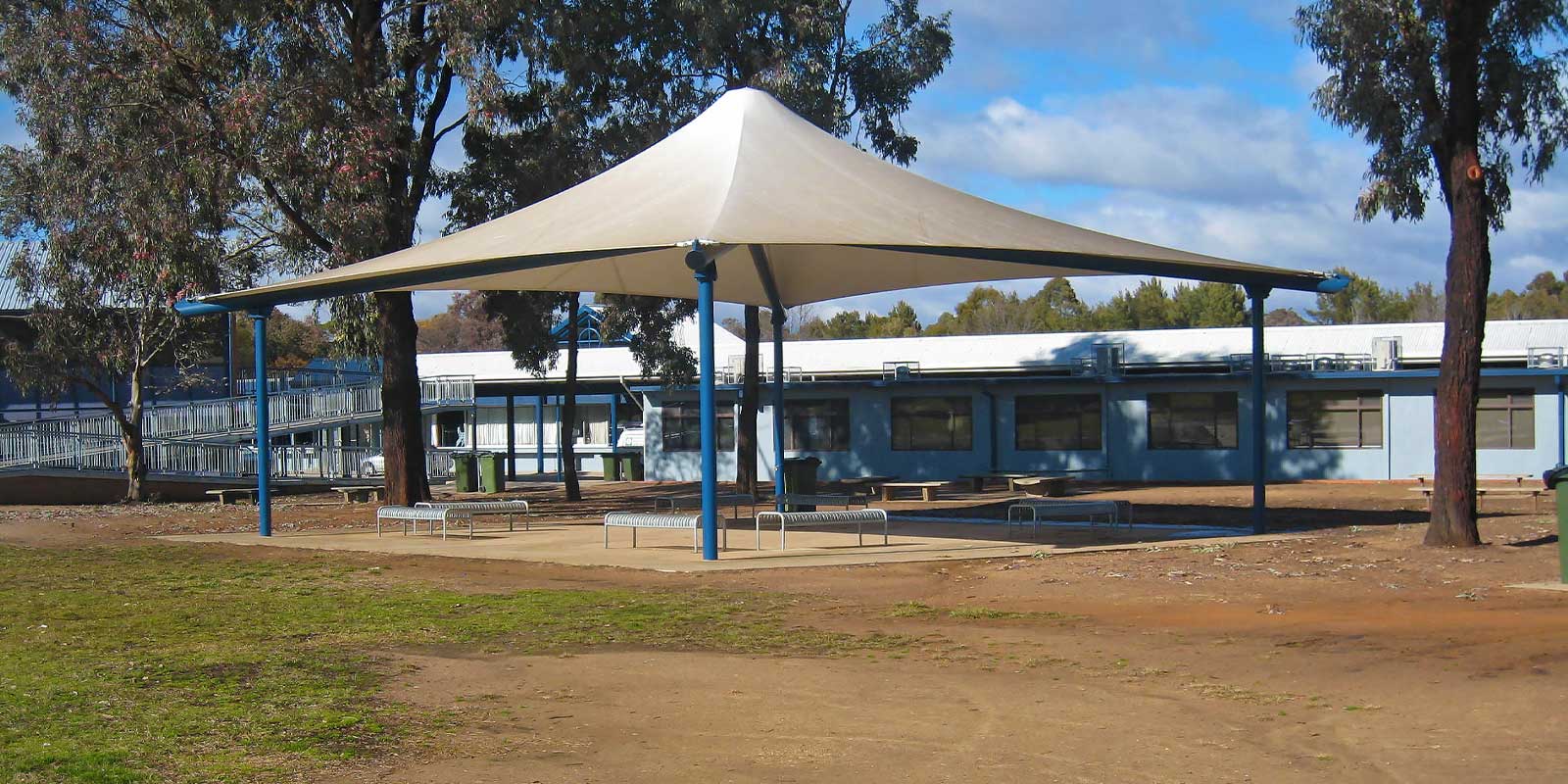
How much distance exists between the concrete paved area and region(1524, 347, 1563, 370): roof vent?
18.4 m

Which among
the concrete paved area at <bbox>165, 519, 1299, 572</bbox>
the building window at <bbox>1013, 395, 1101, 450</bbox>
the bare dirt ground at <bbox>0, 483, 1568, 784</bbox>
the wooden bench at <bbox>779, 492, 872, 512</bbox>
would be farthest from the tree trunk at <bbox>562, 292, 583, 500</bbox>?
the bare dirt ground at <bbox>0, 483, 1568, 784</bbox>

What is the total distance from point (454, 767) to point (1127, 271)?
11169mm

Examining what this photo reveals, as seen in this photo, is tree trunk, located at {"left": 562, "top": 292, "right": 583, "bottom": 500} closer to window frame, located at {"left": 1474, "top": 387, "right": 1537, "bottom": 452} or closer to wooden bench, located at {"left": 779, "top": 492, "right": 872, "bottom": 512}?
wooden bench, located at {"left": 779, "top": 492, "right": 872, "bottom": 512}

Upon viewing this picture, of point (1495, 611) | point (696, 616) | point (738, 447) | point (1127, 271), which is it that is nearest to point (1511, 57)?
point (1127, 271)

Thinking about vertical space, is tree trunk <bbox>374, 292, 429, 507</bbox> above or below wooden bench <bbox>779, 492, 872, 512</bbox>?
above

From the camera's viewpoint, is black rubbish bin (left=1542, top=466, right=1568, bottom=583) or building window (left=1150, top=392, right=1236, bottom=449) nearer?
black rubbish bin (left=1542, top=466, right=1568, bottom=583)

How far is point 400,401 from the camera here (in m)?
21.8

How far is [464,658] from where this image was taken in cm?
790

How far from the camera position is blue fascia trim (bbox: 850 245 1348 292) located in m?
13.8

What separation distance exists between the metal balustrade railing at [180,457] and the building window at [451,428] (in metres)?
15.9

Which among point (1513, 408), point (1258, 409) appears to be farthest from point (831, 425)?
point (1258, 409)

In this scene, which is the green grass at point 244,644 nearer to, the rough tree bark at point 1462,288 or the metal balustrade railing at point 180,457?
the rough tree bark at point 1462,288

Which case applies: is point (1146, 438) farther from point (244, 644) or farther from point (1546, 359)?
point (244, 644)

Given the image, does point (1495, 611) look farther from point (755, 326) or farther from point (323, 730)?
point (755, 326)
